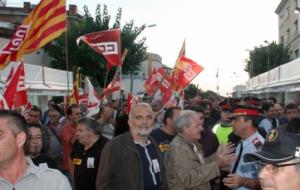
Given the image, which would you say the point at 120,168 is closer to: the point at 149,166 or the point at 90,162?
the point at 149,166

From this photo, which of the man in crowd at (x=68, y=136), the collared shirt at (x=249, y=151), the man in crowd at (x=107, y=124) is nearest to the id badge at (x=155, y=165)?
the collared shirt at (x=249, y=151)

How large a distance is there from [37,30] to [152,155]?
3619 mm

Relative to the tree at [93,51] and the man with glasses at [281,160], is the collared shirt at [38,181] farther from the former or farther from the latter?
the tree at [93,51]

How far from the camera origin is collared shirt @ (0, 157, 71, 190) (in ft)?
9.89

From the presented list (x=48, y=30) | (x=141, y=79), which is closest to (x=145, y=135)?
(x=48, y=30)

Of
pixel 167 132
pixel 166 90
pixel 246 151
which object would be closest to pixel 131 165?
pixel 246 151

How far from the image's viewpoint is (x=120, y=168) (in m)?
4.86

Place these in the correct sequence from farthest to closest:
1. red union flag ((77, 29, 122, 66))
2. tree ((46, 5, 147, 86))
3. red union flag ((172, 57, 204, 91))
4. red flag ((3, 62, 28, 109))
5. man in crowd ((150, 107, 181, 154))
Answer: tree ((46, 5, 147, 86)), red union flag ((172, 57, 204, 91)), red union flag ((77, 29, 122, 66)), red flag ((3, 62, 28, 109)), man in crowd ((150, 107, 181, 154))

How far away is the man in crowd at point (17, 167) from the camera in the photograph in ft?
9.74

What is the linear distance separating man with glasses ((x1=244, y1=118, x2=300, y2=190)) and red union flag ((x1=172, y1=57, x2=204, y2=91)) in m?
10.8

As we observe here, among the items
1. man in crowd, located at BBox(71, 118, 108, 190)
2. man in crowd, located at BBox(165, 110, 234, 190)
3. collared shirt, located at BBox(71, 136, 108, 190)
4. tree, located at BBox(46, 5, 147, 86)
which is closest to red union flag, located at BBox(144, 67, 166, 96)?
man in crowd, located at BBox(71, 118, 108, 190)

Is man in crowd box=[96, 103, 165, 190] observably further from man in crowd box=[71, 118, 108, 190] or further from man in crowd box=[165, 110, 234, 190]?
man in crowd box=[71, 118, 108, 190]

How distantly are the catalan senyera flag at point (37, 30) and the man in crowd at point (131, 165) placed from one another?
2947 millimetres

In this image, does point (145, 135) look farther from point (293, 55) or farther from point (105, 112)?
point (293, 55)
